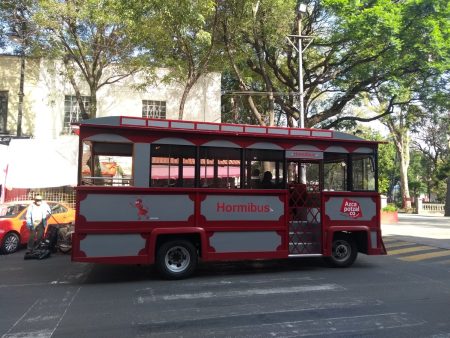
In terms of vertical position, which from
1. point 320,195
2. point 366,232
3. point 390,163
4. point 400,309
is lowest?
point 400,309

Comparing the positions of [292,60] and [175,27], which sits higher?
[292,60]

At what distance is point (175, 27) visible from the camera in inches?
569

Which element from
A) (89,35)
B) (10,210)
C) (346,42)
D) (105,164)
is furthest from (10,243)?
(346,42)

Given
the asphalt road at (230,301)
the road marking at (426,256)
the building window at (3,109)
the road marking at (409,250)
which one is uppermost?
the building window at (3,109)

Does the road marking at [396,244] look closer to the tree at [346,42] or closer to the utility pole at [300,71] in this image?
the utility pole at [300,71]

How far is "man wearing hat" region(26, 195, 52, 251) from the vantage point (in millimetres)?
12617

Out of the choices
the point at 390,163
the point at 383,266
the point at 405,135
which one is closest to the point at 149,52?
the point at 383,266

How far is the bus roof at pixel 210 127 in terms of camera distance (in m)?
8.51

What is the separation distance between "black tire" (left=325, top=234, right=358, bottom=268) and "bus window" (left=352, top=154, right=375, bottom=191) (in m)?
1.29

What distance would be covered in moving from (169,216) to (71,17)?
10560mm

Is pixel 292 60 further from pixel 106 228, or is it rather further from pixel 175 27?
pixel 106 228

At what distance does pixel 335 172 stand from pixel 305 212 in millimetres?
1198

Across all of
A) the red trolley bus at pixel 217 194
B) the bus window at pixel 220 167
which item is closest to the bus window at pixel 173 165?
the red trolley bus at pixel 217 194

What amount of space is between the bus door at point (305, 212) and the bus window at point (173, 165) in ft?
7.63
